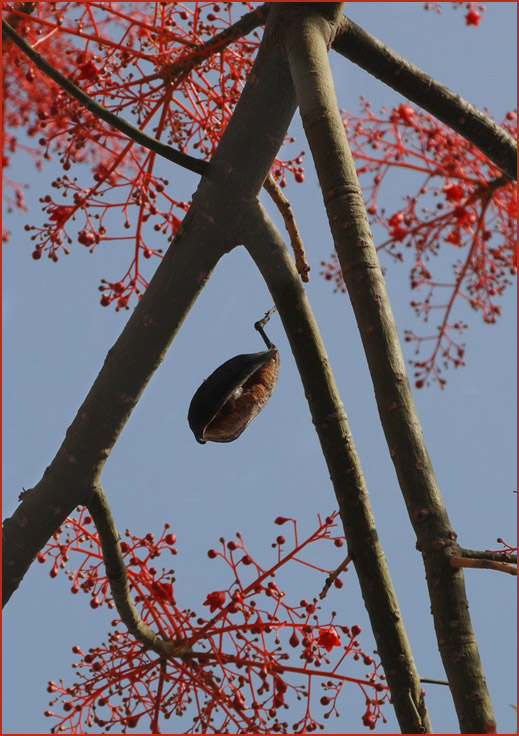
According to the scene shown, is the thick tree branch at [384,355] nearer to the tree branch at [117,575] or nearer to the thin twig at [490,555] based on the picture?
the thin twig at [490,555]

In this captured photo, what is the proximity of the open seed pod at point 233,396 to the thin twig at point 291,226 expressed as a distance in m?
0.38

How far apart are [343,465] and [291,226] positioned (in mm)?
970

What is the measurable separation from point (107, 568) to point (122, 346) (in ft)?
2.69

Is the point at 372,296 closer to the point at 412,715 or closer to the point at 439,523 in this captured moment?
the point at 439,523

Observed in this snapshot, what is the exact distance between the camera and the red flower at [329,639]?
2.46 meters

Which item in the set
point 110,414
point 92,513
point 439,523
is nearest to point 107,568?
point 92,513

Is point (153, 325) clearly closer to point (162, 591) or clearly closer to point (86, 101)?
point (86, 101)

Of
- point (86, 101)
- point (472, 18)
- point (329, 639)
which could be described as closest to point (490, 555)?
point (329, 639)

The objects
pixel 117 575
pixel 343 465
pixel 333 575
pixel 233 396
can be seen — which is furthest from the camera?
pixel 117 575

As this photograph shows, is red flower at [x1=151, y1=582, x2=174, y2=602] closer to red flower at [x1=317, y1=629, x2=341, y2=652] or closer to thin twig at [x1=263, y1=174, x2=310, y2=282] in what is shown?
red flower at [x1=317, y1=629, x2=341, y2=652]

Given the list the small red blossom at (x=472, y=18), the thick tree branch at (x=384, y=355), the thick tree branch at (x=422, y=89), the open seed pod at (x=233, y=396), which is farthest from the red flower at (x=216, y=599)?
the small red blossom at (x=472, y=18)

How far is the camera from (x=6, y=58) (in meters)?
3.22

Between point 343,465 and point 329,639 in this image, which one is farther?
point 329,639

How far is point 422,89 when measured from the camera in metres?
2.48
